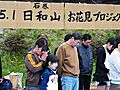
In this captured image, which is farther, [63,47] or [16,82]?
[16,82]

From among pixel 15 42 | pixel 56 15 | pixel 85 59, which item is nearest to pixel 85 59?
pixel 85 59

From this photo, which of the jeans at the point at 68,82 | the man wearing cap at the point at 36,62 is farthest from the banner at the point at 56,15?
the man wearing cap at the point at 36,62

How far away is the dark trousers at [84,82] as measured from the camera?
883 centimetres

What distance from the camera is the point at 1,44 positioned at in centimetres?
1292

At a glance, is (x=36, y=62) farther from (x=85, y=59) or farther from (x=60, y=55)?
(x=85, y=59)

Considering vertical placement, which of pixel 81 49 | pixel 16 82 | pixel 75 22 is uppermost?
pixel 75 22

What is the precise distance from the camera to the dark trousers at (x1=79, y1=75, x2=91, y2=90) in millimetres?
8828

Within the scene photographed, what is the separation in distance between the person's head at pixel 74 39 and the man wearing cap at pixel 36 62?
1.13 meters

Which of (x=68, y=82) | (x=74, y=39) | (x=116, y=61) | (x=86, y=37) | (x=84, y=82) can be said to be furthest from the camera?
(x=84, y=82)

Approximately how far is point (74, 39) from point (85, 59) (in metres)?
0.90

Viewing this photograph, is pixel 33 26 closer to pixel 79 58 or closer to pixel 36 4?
pixel 36 4

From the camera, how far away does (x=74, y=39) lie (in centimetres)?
793

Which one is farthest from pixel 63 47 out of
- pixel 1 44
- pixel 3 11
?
pixel 1 44

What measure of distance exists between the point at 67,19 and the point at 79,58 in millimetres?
1006
